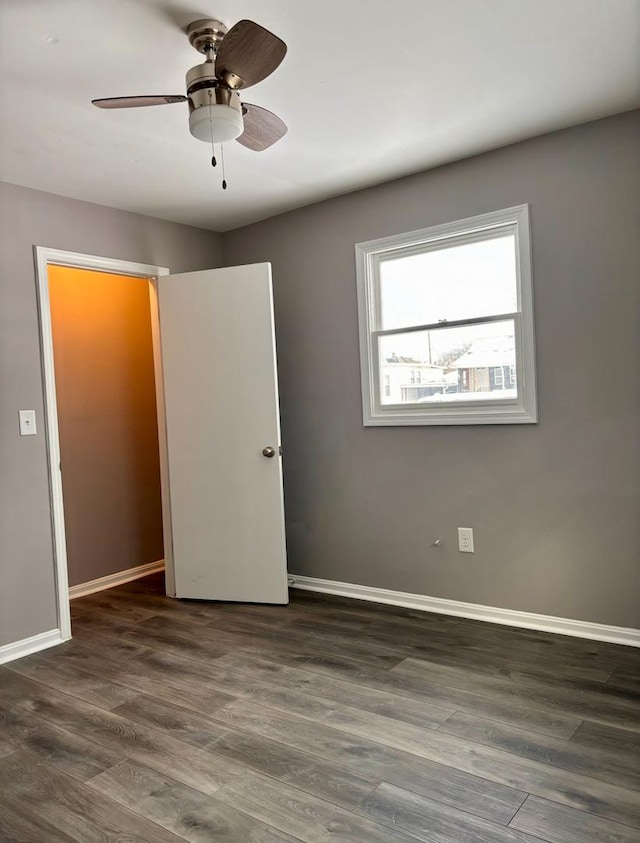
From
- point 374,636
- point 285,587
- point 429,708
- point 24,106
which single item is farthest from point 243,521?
point 24,106

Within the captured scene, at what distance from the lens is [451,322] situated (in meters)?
3.32

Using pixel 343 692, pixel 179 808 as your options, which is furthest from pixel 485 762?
pixel 179 808

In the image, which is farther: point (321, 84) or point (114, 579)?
point (114, 579)

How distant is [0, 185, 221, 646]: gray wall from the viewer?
10.3 feet

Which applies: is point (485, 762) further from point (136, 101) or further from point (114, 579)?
point (114, 579)

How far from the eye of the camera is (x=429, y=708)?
238 centimetres

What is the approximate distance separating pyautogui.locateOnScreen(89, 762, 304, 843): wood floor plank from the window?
2.12 meters

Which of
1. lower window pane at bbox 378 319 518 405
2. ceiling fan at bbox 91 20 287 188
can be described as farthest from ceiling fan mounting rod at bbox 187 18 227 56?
lower window pane at bbox 378 319 518 405

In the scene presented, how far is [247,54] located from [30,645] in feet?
9.59

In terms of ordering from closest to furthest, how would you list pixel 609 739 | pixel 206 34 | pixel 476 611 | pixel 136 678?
pixel 206 34, pixel 609 739, pixel 136 678, pixel 476 611

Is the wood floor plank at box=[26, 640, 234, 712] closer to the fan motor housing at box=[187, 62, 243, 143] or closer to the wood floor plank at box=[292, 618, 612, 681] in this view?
the wood floor plank at box=[292, 618, 612, 681]

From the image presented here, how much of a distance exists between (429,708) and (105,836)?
1216mm

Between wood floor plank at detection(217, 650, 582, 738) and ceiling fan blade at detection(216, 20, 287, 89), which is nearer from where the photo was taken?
ceiling fan blade at detection(216, 20, 287, 89)

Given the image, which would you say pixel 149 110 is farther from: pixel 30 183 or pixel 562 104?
pixel 562 104
